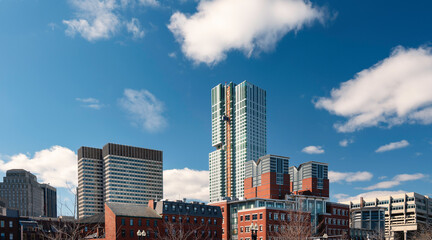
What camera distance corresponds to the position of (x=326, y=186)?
15775 centimetres

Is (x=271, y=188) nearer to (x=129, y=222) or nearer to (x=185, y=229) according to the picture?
(x=185, y=229)

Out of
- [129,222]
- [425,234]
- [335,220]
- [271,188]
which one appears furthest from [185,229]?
[425,234]

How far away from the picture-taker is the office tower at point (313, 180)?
15625 cm

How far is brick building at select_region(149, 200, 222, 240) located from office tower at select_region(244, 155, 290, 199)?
44646 mm

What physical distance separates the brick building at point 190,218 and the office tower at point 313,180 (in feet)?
173

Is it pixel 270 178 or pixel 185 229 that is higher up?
pixel 270 178

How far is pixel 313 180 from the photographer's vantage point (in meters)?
156

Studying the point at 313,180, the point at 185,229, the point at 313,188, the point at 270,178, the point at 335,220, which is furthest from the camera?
the point at 313,180

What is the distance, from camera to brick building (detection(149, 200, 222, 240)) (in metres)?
102

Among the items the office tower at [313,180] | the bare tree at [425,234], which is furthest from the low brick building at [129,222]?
the office tower at [313,180]

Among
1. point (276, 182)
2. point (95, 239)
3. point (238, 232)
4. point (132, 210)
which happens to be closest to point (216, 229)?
point (238, 232)

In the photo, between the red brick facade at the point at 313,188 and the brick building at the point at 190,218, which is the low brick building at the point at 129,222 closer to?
the brick building at the point at 190,218

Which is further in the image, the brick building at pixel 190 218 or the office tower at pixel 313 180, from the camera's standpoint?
the office tower at pixel 313 180

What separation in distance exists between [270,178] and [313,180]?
15600mm
